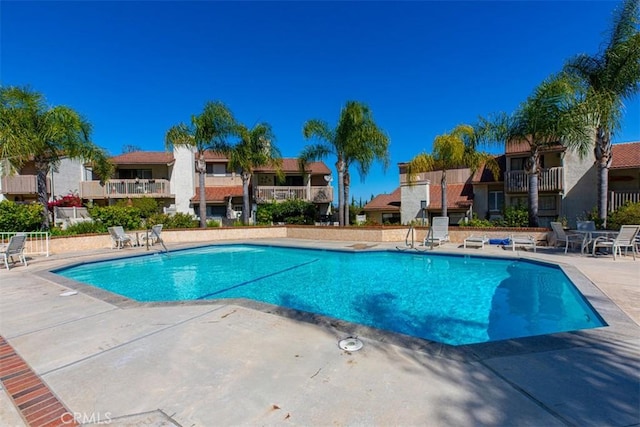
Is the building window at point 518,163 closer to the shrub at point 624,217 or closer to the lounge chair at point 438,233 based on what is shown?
the shrub at point 624,217

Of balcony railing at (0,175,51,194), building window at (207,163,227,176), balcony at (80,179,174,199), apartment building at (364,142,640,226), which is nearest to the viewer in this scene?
apartment building at (364,142,640,226)

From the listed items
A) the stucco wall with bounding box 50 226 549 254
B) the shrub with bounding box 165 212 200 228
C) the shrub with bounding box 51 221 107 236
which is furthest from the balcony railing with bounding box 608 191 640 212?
the shrub with bounding box 51 221 107 236

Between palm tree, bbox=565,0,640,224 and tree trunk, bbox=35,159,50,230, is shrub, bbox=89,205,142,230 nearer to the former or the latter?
tree trunk, bbox=35,159,50,230

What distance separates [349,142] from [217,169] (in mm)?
15920

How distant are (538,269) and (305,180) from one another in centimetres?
2060

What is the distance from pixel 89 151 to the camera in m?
16.7

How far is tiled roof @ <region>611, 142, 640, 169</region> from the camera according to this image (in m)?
18.2

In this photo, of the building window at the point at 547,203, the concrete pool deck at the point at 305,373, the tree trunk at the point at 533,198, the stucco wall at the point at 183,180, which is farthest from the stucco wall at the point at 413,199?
the concrete pool deck at the point at 305,373

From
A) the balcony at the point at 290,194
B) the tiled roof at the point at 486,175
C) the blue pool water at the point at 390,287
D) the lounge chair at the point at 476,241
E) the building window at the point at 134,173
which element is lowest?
the blue pool water at the point at 390,287

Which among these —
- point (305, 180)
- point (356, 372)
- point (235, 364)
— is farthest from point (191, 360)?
point (305, 180)

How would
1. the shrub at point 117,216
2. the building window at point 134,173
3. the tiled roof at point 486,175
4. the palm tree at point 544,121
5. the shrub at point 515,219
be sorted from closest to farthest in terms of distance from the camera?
the palm tree at point 544,121 < the shrub at point 515,219 < the shrub at point 117,216 < the tiled roof at point 486,175 < the building window at point 134,173

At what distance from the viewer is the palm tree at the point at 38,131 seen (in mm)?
13039

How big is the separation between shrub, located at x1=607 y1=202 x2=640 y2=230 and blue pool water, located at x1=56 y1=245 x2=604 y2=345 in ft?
17.1

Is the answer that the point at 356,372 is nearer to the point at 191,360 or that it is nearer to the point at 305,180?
the point at 191,360
